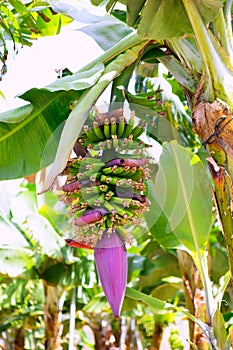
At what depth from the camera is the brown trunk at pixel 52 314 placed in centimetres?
493

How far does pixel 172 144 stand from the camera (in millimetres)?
1688

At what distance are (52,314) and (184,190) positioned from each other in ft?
12.3

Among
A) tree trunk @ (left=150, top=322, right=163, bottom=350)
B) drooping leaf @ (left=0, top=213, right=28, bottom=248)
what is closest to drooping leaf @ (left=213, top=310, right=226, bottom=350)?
drooping leaf @ (left=0, top=213, right=28, bottom=248)

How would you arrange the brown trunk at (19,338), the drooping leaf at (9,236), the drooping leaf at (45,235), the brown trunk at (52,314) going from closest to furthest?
the drooping leaf at (9,236) → the drooping leaf at (45,235) → the brown trunk at (52,314) → the brown trunk at (19,338)

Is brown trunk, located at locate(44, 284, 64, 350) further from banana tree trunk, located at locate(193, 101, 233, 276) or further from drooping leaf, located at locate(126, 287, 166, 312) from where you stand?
banana tree trunk, located at locate(193, 101, 233, 276)

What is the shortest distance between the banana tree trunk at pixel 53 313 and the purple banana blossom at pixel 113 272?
13.4ft

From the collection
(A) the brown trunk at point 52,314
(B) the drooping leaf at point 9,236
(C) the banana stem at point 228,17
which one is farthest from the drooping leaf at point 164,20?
(A) the brown trunk at point 52,314

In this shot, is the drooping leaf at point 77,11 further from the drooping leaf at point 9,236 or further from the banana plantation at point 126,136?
the drooping leaf at point 9,236

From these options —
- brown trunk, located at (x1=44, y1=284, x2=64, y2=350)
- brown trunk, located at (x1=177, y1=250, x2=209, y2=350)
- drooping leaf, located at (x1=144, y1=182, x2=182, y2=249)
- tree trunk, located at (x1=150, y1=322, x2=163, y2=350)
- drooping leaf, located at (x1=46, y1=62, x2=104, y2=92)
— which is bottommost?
tree trunk, located at (x1=150, y1=322, x2=163, y2=350)

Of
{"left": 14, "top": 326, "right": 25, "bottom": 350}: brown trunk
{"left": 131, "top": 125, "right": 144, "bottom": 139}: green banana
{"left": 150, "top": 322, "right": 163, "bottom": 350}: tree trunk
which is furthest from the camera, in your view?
{"left": 14, "top": 326, "right": 25, "bottom": 350}: brown trunk

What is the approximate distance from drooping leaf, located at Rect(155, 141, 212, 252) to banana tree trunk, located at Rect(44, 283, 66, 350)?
3.48 m

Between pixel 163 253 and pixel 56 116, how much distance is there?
285 centimetres

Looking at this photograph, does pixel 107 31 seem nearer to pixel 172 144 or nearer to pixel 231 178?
pixel 172 144

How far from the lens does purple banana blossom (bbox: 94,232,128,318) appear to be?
1.01 metres
